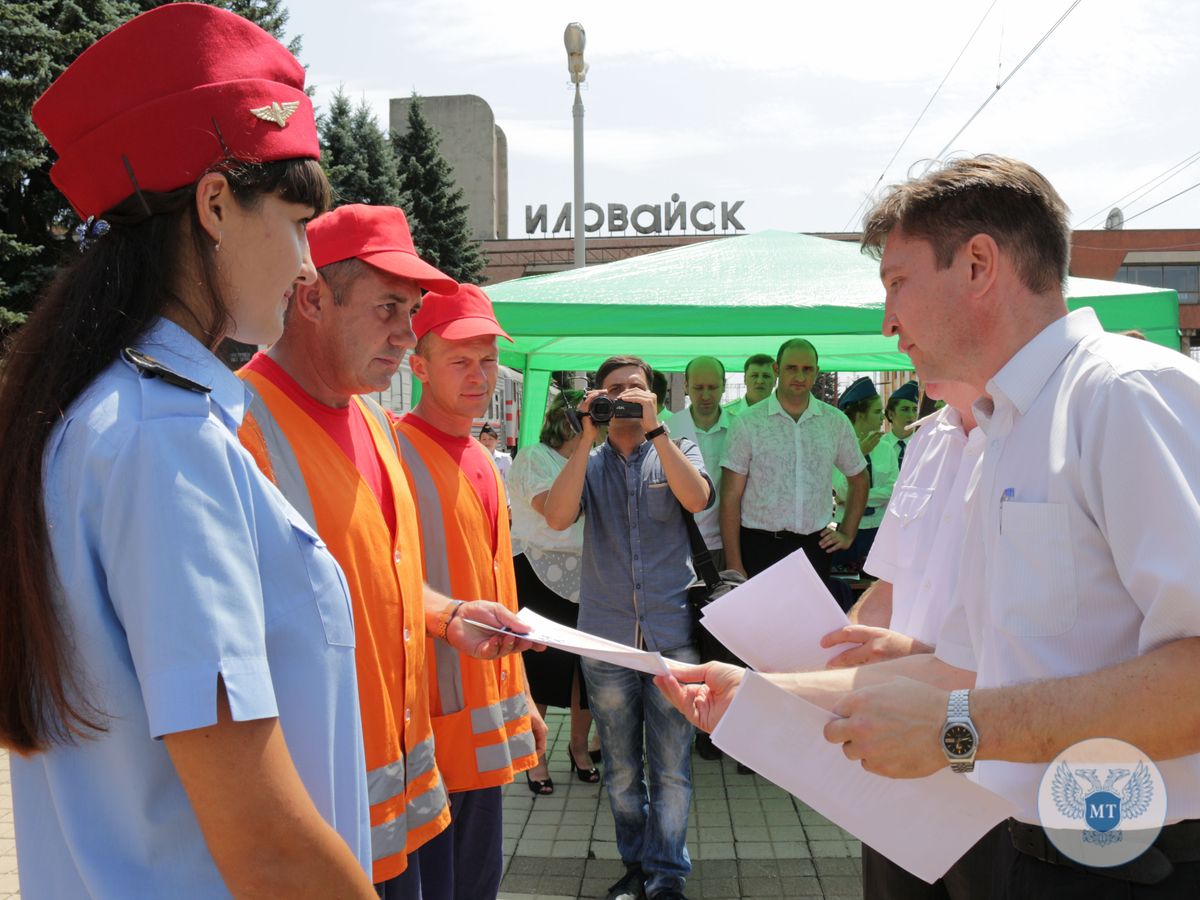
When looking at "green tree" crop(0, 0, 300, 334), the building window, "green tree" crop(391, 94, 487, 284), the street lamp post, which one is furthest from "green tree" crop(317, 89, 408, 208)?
the building window

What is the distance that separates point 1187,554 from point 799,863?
3.45 metres

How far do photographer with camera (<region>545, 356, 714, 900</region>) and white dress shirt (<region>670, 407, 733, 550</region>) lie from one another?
134 cm

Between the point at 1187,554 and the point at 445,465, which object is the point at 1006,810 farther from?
the point at 445,465

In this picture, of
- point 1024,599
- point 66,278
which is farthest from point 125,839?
point 1024,599

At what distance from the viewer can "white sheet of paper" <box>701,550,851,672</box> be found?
2.19 metres

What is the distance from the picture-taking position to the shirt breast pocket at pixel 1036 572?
1499 millimetres

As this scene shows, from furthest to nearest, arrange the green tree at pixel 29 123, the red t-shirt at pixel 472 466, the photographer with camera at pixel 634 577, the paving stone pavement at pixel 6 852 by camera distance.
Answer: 1. the green tree at pixel 29 123
2. the photographer with camera at pixel 634 577
3. the paving stone pavement at pixel 6 852
4. the red t-shirt at pixel 472 466

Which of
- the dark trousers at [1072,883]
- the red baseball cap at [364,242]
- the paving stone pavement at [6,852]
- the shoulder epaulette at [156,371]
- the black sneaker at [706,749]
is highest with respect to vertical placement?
the red baseball cap at [364,242]

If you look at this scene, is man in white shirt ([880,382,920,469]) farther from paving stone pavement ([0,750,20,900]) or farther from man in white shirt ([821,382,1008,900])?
paving stone pavement ([0,750,20,900])

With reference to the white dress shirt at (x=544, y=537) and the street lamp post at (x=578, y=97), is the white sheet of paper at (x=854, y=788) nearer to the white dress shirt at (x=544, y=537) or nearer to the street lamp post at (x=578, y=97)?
the white dress shirt at (x=544, y=537)

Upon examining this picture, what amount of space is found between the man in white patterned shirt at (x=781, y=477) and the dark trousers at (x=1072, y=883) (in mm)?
3772

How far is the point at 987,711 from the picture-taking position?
56.7 inches

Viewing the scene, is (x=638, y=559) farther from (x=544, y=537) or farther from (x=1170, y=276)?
(x=1170, y=276)

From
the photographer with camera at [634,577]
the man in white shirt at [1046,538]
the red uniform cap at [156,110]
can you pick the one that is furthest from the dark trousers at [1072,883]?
the photographer with camera at [634,577]
